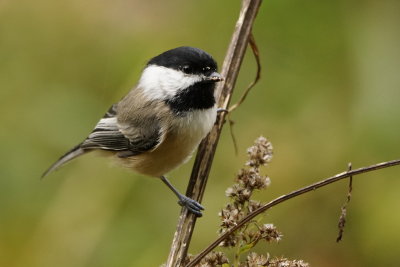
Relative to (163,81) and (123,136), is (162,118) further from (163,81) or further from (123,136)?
(123,136)

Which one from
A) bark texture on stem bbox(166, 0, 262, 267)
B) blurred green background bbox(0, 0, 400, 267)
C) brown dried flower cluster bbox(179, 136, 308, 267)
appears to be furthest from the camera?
blurred green background bbox(0, 0, 400, 267)

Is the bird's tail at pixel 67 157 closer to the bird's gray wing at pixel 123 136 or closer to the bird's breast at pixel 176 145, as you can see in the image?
the bird's gray wing at pixel 123 136

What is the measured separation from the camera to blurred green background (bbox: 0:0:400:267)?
1.94 metres

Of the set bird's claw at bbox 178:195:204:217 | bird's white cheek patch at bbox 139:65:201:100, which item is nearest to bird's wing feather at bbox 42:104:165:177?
bird's white cheek patch at bbox 139:65:201:100

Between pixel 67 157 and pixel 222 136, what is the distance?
2.20 feet

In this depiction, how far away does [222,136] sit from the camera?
2.34 metres

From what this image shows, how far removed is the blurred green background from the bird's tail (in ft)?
0.11

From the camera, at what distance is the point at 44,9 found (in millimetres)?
2551

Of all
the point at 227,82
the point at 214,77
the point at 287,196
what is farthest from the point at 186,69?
the point at 287,196

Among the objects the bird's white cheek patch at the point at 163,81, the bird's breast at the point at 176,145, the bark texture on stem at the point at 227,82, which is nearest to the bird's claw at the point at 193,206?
the bark texture on stem at the point at 227,82

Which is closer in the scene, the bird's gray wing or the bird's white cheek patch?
the bird's white cheek patch

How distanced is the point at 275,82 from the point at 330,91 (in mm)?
219

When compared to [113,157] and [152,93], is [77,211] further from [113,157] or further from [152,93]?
[152,93]

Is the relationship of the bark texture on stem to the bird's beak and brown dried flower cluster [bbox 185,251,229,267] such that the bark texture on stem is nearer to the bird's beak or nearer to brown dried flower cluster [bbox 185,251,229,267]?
the bird's beak
